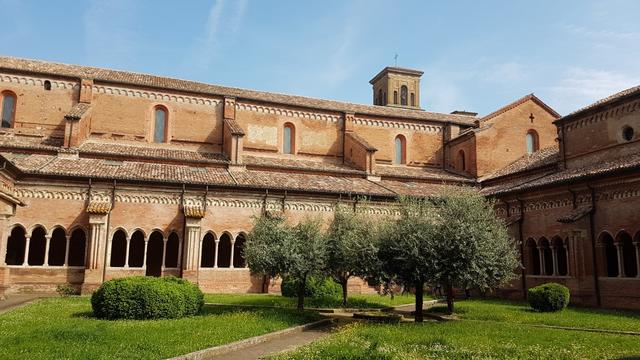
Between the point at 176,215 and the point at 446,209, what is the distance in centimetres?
1413

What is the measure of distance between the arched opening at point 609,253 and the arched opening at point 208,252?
18.4 m

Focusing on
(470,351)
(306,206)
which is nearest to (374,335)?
(470,351)

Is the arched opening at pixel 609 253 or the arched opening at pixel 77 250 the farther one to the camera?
the arched opening at pixel 77 250

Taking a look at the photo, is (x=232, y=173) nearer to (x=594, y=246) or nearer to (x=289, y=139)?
(x=289, y=139)

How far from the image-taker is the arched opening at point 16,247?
980 inches

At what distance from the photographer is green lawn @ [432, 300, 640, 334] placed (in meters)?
16.1

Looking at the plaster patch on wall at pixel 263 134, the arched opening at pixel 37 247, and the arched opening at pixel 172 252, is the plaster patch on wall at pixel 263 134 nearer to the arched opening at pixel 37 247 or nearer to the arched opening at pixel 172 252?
the arched opening at pixel 172 252

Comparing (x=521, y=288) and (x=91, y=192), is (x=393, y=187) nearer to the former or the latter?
(x=521, y=288)

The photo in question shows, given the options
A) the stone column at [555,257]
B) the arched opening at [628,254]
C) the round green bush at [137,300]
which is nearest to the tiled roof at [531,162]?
the stone column at [555,257]

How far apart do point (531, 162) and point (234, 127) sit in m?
18.2

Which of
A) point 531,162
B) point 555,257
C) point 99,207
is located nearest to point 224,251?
point 99,207

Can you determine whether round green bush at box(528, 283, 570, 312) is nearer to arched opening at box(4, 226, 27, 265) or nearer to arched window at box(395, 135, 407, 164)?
arched window at box(395, 135, 407, 164)

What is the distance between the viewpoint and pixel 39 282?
23.8 metres

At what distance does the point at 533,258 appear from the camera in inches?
1055
